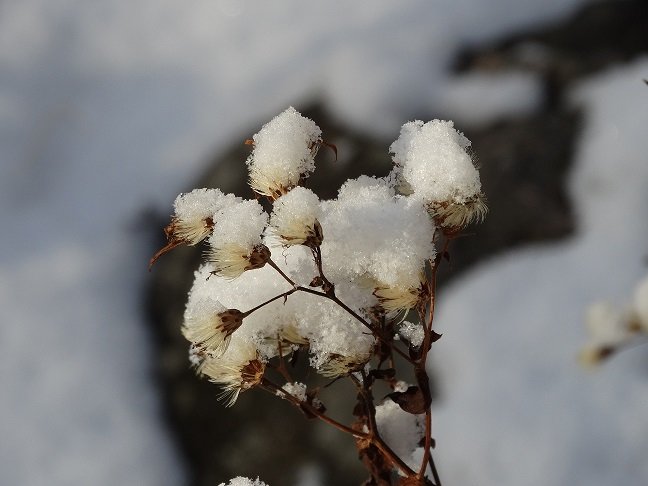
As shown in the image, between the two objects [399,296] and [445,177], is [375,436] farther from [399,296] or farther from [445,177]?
[445,177]

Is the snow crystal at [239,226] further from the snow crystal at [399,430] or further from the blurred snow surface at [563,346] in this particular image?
the blurred snow surface at [563,346]

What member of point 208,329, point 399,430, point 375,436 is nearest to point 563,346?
point 399,430

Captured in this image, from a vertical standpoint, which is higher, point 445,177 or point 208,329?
point 445,177

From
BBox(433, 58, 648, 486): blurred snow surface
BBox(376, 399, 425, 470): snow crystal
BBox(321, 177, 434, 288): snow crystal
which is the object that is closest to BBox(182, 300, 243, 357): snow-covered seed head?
BBox(321, 177, 434, 288): snow crystal

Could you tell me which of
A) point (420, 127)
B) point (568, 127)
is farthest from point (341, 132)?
point (420, 127)

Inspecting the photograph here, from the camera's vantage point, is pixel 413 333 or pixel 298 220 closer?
pixel 298 220

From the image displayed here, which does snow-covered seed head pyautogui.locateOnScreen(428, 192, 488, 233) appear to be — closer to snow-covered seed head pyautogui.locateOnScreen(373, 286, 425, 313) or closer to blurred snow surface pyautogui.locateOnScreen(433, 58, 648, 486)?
snow-covered seed head pyautogui.locateOnScreen(373, 286, 425, 313)

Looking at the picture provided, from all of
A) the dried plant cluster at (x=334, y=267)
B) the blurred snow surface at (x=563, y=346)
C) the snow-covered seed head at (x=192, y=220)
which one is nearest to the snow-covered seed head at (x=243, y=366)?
the dried plant cluster at (x=334, y=267)
